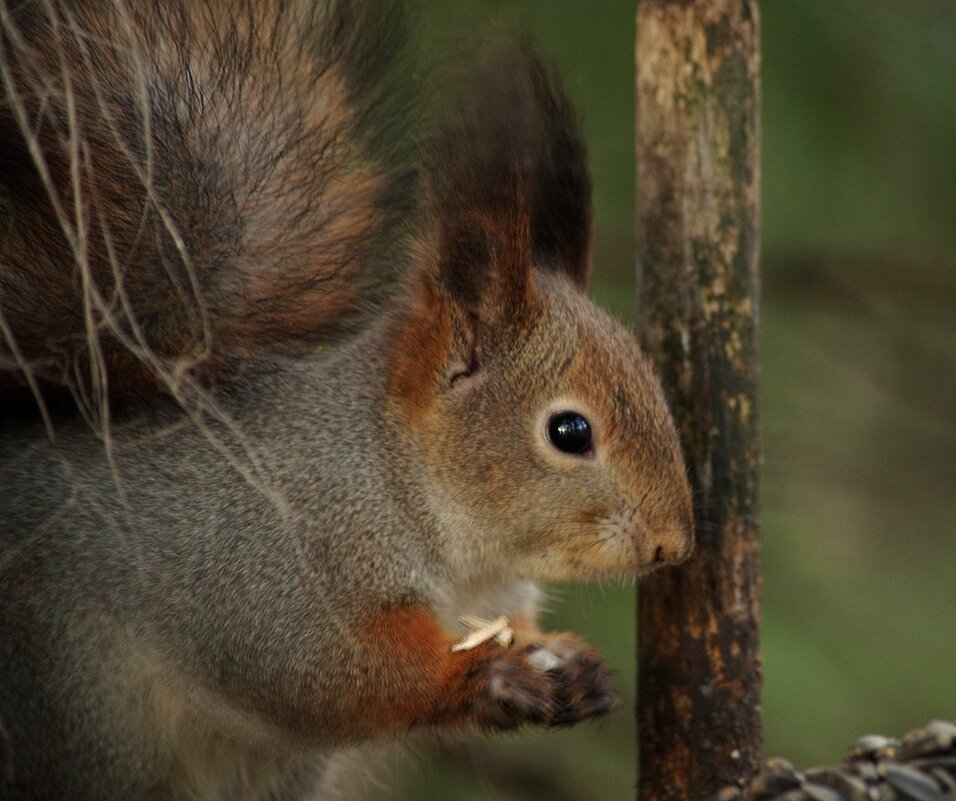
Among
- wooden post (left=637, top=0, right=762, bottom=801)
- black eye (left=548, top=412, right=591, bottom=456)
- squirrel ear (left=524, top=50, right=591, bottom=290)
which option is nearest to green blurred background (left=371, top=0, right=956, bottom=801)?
squirrel ear (left=524, top=50, right=591, bottom=290)

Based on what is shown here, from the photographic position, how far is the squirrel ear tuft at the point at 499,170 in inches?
65.9

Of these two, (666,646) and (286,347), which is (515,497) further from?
(286,347)

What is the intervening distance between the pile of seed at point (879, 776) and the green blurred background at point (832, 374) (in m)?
0.49

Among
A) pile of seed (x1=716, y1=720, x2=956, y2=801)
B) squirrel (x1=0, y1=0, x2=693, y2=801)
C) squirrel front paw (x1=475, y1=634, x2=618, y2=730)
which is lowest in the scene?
pile of seed (x1=716, y1=720, x2=956, y2=801)

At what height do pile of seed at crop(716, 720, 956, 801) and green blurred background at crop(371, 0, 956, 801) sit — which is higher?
green blurred background at crop(371, 0, 956, 801)

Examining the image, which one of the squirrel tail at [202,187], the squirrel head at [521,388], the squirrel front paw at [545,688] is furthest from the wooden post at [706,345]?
the squirrel tail at [202,187]

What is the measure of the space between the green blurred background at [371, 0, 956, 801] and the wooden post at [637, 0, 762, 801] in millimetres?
269

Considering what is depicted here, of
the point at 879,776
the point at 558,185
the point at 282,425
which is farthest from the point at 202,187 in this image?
the point at 879,776

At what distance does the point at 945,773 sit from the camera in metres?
1.65

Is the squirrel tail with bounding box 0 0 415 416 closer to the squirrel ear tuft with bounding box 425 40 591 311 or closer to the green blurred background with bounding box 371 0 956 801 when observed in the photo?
the squirrel ear tuft with bounding box 425 40 591 311

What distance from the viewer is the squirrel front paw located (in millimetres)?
1594

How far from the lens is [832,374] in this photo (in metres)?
3.03

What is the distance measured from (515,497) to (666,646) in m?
0.26

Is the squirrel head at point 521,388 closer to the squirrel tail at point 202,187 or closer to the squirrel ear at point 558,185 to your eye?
the squirrel ear at point 558,185
